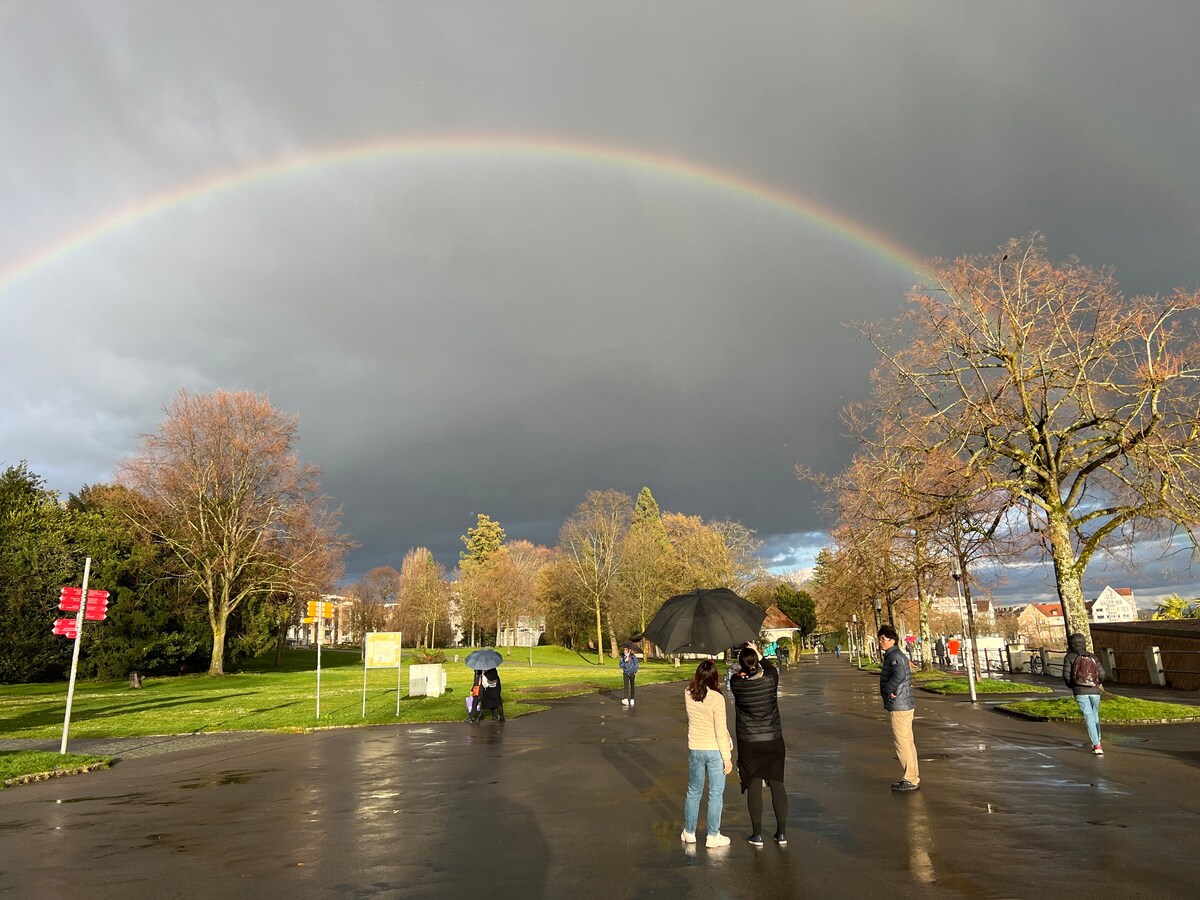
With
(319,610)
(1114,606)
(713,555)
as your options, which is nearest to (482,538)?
(713,555)

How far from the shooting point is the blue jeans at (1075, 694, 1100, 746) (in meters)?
12.8

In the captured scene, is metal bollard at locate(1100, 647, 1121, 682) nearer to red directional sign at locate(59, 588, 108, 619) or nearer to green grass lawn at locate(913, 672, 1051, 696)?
green grass lawn at locate(913, 672, 1051, 696)

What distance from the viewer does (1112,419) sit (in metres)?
20.6

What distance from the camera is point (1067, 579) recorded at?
20.4 metres

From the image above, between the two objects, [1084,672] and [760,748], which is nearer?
[760,748]

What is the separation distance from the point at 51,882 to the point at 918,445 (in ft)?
71.1

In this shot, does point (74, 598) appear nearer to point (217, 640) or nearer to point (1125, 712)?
point (1125, 712)

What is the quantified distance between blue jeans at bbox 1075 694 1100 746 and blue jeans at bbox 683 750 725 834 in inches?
345

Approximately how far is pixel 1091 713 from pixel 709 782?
359 inches

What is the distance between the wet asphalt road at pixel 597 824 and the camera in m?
6.67

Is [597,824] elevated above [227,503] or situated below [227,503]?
below

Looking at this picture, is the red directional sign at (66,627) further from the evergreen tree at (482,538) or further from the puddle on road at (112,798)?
the evergreen tree at (482,538)

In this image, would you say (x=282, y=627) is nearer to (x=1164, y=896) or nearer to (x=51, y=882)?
(x=51, y=882)

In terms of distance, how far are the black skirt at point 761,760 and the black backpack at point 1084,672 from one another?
8536mm
